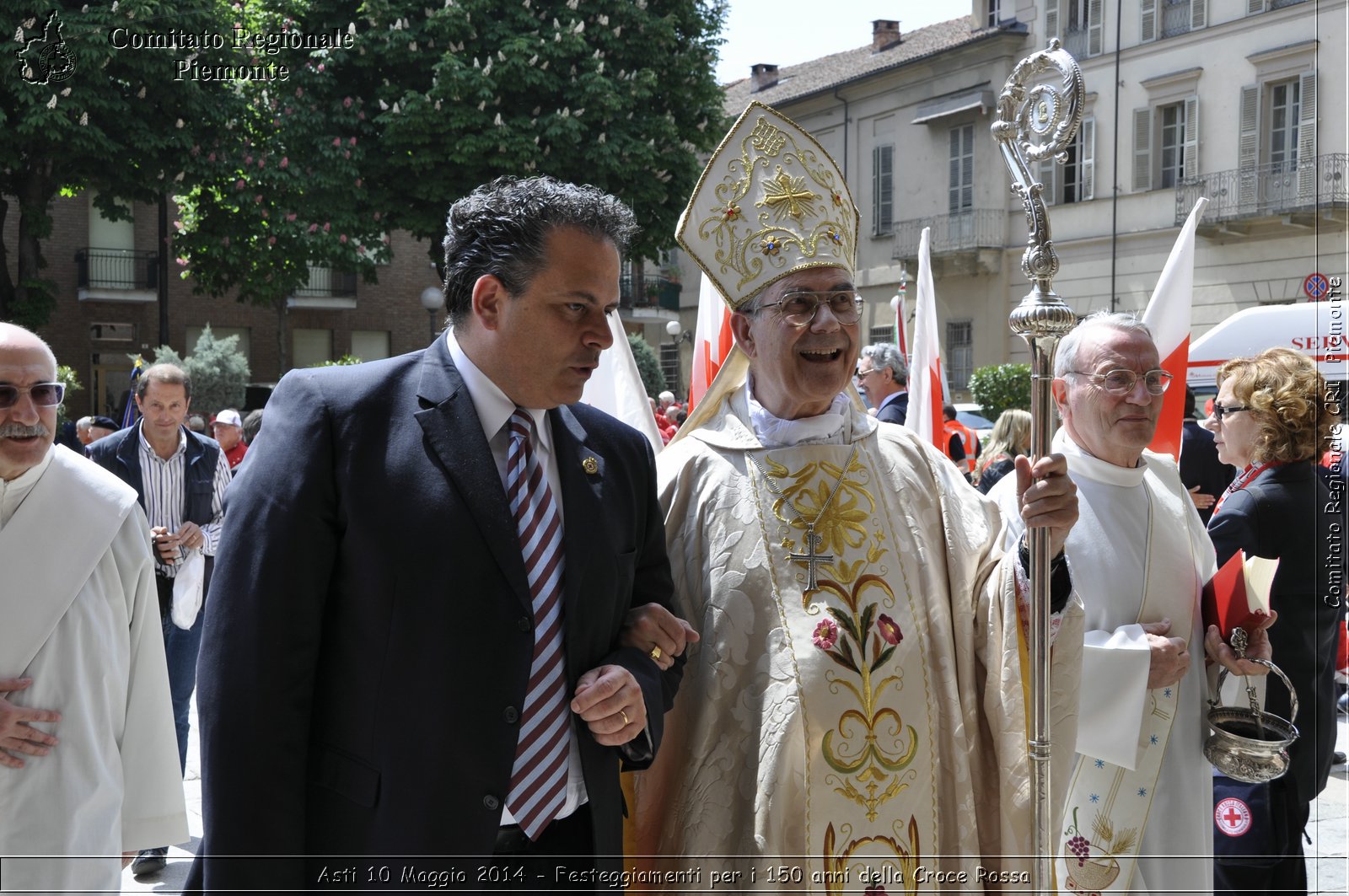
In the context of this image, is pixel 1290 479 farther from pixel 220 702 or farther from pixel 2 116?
pixel 2 116

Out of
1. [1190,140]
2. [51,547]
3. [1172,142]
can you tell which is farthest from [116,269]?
[51,547]

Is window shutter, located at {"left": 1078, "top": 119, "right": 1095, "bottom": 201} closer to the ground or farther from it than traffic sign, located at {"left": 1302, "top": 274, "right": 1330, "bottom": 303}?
farther from it

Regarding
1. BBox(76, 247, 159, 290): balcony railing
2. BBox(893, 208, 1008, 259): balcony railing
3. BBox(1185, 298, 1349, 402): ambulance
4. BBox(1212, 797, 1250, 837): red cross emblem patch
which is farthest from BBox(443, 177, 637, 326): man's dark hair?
BBox(76, 247, 159, 290): balcony railing

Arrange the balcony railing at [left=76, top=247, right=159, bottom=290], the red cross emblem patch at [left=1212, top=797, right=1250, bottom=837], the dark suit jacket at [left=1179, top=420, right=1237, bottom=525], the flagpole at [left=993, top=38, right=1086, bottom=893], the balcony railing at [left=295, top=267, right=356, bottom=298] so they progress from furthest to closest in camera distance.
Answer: the balcony railing at [left=295, top=267, right=356, bottom=298] → the balcony railing at [left=76, top=247, right=159, bottom=290] → the dark suit jacket at [left=1179, top=420, right=1237, bottom=525] → the red cross emblem patch at [left=1212, top=797, right=1250, bottom=837] → the flagpole at [left=993, top=38, right=1086, bottom=893]

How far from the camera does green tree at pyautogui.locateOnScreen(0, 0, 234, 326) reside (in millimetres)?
14117

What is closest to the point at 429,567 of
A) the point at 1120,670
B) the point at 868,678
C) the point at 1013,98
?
the point at 868,678

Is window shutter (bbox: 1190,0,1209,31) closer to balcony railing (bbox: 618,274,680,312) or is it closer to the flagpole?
balcony railing (bbox: 618,274,680,312)

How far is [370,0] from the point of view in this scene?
57.4 ft

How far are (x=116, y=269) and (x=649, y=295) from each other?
11.7 m

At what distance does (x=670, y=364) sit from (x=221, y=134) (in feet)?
62.8

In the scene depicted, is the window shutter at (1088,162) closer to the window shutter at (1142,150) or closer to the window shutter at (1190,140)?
the window shutter at (1142,150)

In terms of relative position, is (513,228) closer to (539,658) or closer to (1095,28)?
(539,658)

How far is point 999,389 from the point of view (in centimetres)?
2019

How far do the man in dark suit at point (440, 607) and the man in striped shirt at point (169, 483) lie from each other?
333 cm
